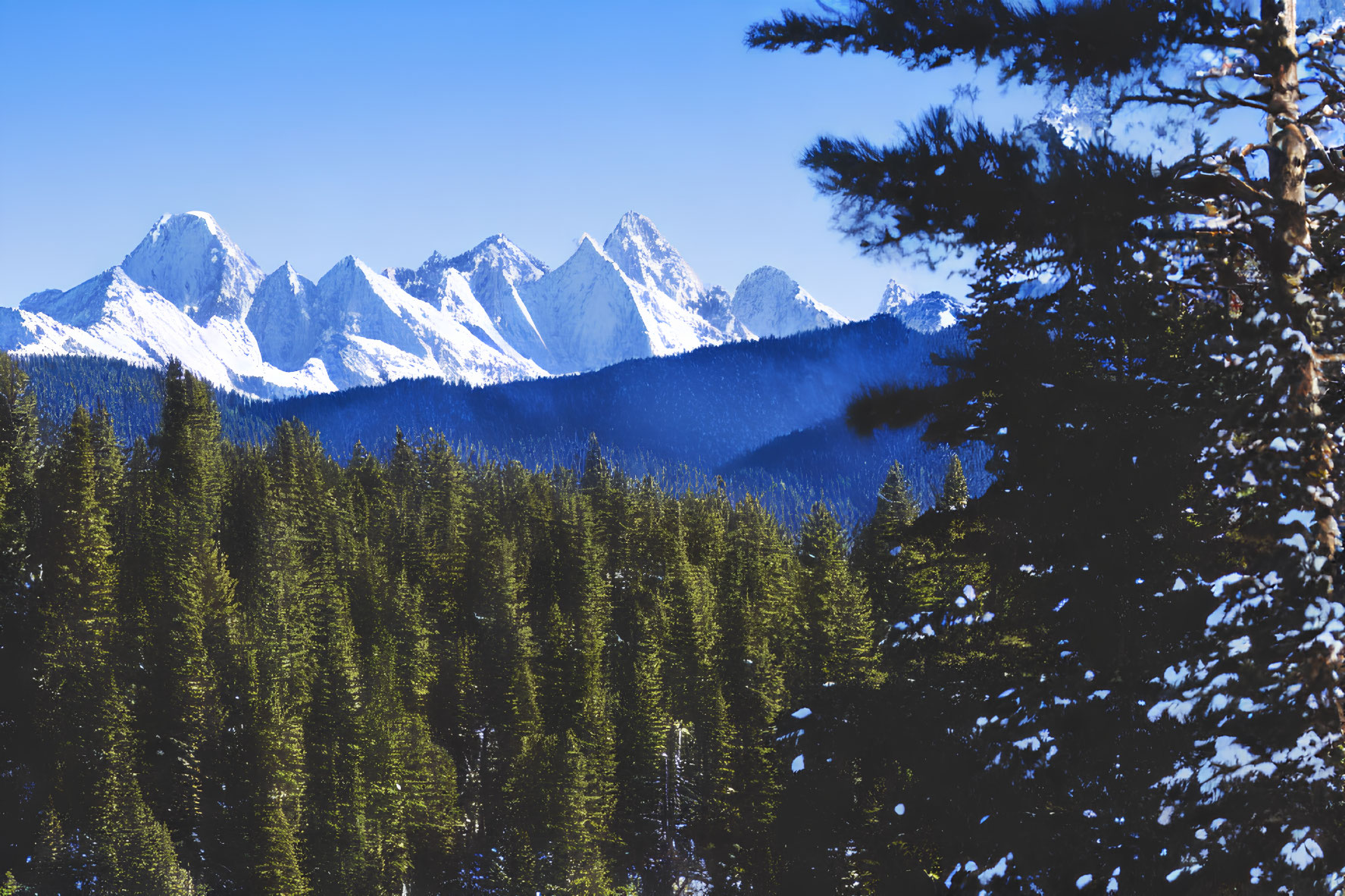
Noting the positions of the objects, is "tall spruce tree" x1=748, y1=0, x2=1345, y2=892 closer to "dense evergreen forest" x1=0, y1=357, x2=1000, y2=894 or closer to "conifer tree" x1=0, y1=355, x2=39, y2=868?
"dense evergreen forest" x1=0, y1=357, x2=1000, y2=894

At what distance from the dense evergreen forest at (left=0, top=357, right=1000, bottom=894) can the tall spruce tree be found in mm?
17114

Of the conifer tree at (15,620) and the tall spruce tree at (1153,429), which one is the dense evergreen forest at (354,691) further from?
the tall spruce tree at (1153,429)

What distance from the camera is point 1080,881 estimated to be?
20.4 ft

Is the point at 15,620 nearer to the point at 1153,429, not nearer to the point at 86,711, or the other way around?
the point at 86,711

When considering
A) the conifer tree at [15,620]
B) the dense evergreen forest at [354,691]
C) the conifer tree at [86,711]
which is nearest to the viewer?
the conifer tree at [86,711]

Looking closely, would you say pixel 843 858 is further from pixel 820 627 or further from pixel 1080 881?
pixel 820 627

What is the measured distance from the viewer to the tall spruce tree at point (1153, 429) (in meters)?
5.94

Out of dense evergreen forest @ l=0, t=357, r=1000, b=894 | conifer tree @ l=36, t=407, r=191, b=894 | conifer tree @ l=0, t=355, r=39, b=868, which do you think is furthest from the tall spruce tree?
conifer tree @ l=0, t=355, r=39, b=868

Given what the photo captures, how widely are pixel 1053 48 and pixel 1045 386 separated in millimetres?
2575

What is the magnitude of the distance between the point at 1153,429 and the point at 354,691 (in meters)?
33.8

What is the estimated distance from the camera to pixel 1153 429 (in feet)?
22.4

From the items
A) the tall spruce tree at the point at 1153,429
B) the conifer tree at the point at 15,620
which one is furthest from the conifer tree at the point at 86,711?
the tall spruce tree at the point at 1153,429

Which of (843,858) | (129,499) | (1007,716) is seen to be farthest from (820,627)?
(129,499)

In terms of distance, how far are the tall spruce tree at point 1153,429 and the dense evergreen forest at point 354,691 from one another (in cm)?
1711
